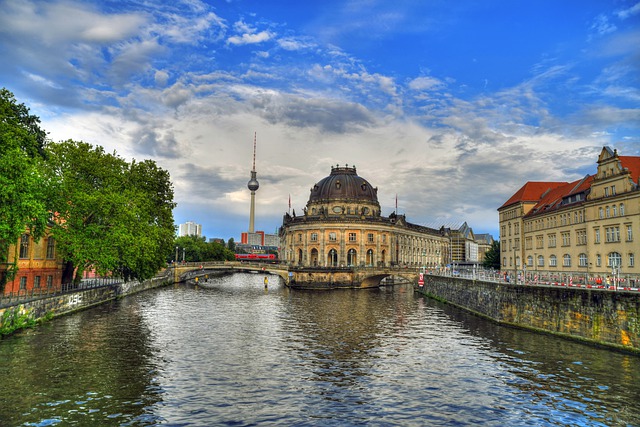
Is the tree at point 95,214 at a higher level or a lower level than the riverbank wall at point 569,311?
higher

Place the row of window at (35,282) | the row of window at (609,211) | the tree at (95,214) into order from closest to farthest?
the row of window at (35,282) < the tree at (95,214) < the row of window at (609,211)

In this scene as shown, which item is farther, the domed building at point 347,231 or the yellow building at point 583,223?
the domed building at point 347,231

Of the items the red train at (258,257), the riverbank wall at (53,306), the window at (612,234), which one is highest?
the window at (612,234)

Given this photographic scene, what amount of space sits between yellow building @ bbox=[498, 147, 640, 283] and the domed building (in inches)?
1677

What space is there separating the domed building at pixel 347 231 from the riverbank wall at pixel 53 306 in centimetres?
6093

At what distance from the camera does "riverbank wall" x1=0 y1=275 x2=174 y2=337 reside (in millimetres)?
33706

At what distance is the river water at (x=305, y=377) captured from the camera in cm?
1948

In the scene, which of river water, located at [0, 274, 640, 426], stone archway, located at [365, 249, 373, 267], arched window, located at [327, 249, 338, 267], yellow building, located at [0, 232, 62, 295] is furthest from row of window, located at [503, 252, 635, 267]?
yellow building, located at [0, 232, 62, 295]

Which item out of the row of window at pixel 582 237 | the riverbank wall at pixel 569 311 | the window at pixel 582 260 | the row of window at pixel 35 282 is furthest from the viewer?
the window at pixel 582 260

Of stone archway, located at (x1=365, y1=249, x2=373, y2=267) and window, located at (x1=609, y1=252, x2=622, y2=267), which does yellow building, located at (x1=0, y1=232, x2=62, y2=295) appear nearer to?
window, located at (x1=609, y1=252, x2=622, y2=267)

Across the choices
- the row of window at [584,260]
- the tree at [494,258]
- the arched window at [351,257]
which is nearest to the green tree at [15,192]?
the row of window at [584,260]

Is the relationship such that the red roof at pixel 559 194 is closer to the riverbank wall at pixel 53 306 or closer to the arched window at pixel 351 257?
the arched window at pixel 351 257

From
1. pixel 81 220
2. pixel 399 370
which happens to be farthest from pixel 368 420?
pixel 81 220

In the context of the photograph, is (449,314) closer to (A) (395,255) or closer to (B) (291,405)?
(B) (291,405)
